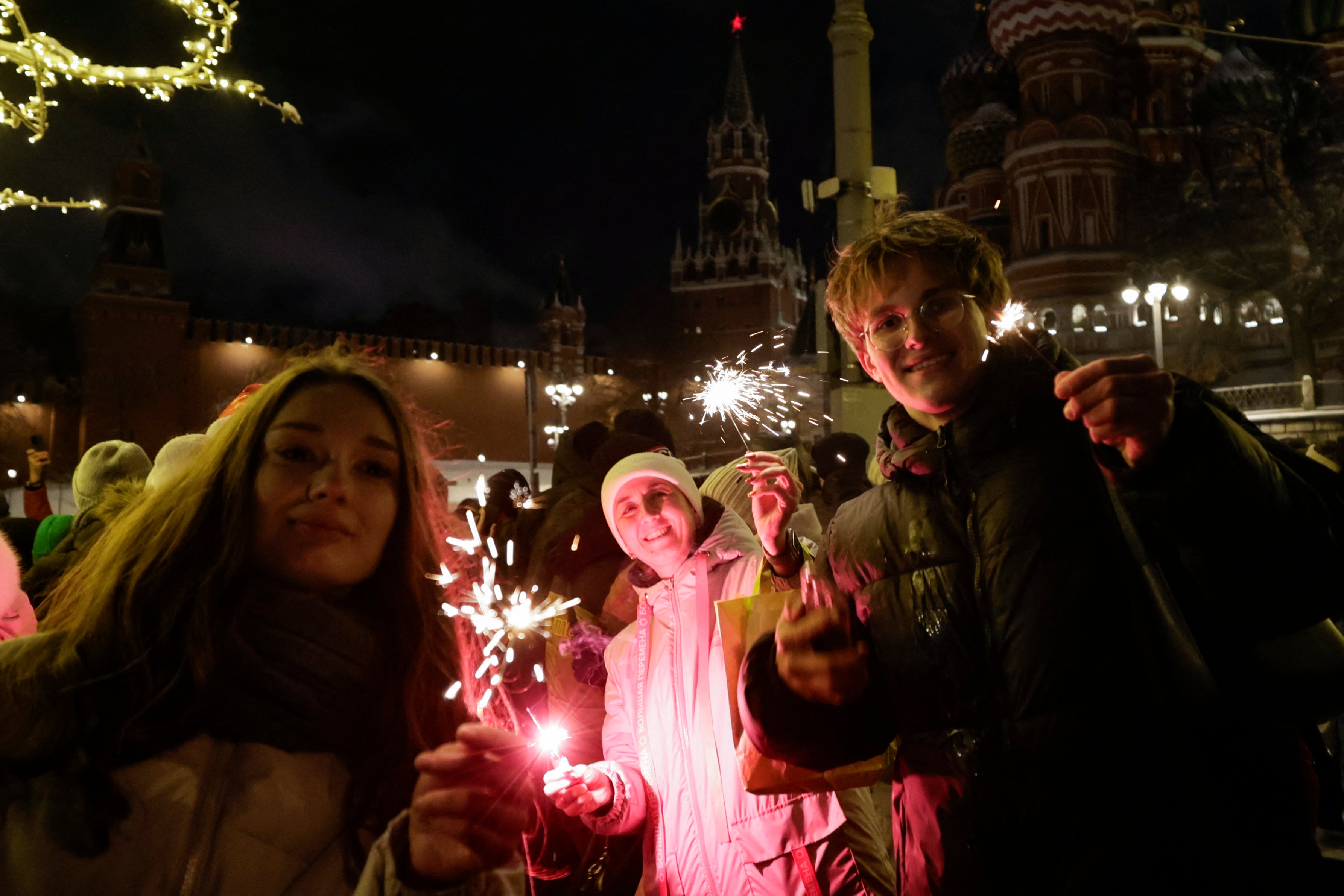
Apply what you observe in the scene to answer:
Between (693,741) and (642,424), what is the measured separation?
2273mm

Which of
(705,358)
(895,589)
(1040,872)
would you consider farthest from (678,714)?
(705,358)

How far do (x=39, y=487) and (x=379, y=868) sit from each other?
594cm

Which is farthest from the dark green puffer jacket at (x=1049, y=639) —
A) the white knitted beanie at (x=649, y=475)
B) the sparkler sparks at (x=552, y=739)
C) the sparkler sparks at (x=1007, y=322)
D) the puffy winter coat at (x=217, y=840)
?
the white knitted beanie at (x=649, y=475)

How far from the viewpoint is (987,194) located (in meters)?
38.8

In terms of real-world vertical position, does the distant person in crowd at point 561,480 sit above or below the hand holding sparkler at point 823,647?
above

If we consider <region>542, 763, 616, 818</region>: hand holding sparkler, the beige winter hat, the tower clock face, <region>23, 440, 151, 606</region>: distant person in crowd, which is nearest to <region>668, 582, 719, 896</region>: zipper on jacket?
<region>542, 763, 616, 818</region>: hand holding sparkler

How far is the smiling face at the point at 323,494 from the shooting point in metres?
1.56

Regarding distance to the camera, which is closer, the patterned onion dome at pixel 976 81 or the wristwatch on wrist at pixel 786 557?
the wristwatch on wrist at pixel 786 557

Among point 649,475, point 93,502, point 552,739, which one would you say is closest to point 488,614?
point 552,739

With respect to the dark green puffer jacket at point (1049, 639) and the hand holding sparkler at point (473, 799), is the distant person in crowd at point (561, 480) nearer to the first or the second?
the dark green puffer jacket at point (1049, 639)

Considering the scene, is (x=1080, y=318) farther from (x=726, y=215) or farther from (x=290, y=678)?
(x=726, y=215)

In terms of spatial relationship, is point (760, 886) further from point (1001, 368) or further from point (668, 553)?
point (1001, 368)

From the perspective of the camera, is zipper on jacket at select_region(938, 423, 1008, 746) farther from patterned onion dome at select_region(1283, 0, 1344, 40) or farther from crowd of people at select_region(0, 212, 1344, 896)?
patterned onion dome at select_region(1283, 0, 1344, 40)

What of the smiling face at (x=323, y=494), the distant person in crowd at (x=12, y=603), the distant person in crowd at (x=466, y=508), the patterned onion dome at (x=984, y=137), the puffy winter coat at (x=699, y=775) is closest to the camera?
the smiling face at (x=323, y=494)
